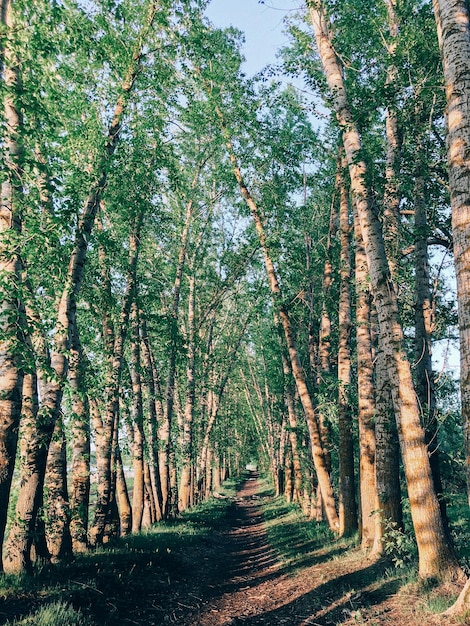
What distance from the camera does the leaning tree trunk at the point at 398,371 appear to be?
6.20 meters

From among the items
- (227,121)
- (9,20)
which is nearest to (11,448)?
(9,20)

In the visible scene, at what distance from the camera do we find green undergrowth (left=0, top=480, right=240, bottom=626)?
5758mm

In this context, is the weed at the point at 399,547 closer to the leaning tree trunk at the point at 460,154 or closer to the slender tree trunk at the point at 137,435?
the leaning tree trunk at the point at 460,154

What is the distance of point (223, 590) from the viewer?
9.23m

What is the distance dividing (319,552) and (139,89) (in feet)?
41.3

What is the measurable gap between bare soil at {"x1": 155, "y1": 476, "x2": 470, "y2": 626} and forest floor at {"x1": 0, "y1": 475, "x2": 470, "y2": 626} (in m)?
0.02

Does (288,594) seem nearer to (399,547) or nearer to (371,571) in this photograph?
(371,571)

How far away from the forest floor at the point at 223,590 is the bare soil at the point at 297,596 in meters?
0.02

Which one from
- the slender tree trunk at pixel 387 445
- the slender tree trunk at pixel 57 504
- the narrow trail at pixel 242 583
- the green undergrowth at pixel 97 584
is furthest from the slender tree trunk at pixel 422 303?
the slender tree trunk at pixel 57 504

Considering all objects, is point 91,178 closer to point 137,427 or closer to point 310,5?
point 310,5

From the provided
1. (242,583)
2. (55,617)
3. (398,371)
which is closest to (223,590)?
(242,583)

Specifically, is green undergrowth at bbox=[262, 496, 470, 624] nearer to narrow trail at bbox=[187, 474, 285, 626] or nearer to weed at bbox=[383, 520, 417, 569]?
weed at bbox=[383, 520, 417, 569]

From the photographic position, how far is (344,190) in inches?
502

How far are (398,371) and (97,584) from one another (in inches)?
255
